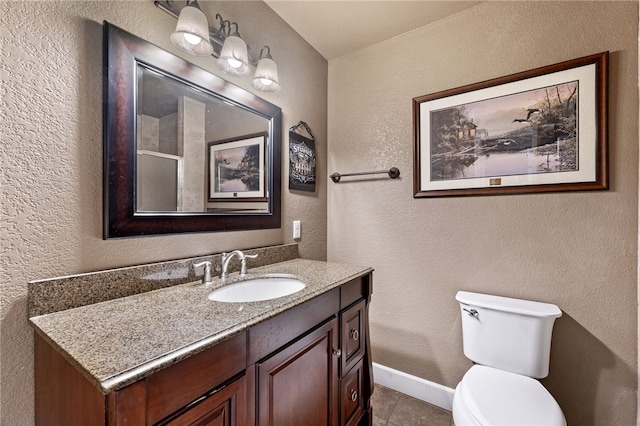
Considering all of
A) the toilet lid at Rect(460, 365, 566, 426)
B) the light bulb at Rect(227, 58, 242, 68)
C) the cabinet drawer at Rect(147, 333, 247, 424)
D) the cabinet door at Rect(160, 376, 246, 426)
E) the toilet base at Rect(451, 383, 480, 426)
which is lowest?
the toilet base at Rect(451, 383, 480, 426)

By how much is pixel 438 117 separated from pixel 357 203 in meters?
0.75

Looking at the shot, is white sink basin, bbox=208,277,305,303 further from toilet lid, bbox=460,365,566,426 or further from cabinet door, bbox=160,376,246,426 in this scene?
toilet lid, bbox=460,365,566,426

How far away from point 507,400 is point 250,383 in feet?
3.34

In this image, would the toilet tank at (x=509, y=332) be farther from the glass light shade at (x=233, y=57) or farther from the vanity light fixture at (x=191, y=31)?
the vanity light fixture at (x=191, y=31)

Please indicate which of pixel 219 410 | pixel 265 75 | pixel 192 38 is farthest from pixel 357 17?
pixel 219 410

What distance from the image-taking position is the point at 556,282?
1.36 metres

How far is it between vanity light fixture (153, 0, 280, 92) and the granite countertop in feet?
3.23

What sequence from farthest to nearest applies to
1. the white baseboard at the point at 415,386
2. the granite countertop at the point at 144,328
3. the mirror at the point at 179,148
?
the white baseboard at the point at 415,386, the mirror at the point at 179,148, the granite countertop at the point at 144,328

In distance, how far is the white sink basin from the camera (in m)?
1.18

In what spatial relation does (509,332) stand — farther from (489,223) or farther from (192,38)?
(192,38)

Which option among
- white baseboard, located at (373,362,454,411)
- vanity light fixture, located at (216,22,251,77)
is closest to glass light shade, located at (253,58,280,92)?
vanity light fixture, located at (216,22,251,77)

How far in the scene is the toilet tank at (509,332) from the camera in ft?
4.12

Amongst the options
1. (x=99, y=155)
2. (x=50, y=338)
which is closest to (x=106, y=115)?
(x=99, y=155)

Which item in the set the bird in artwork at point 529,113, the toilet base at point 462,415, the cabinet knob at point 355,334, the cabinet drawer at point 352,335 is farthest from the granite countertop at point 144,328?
the bird in artwork at point 529,113
